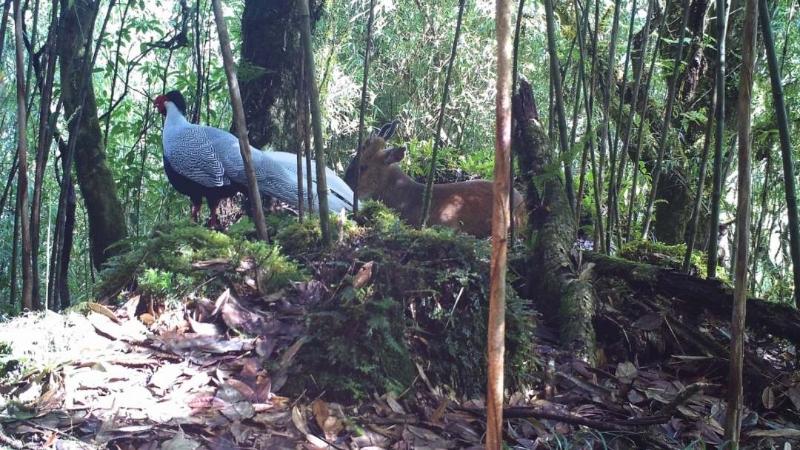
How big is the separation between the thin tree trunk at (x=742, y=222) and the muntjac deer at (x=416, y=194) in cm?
217

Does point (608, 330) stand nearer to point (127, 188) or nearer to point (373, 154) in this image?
point (373, 154)

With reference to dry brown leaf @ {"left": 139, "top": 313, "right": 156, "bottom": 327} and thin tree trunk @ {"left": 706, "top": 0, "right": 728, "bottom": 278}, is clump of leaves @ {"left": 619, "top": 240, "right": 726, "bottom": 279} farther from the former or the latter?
dry brown leaf @ {"left": 139, "top": 313, "right": 156, "bottom": 327}

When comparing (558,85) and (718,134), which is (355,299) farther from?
(718,134)

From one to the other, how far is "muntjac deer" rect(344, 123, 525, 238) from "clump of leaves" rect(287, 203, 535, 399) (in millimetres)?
1456

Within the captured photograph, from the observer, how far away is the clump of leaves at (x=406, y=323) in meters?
2.19

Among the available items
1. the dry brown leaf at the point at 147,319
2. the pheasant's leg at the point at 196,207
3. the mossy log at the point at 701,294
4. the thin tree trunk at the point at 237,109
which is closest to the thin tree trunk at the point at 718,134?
the mossy log at the point at 701,294

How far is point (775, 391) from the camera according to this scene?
7.97 feet

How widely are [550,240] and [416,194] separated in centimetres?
195

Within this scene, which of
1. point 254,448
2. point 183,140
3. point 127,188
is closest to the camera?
point 254,448

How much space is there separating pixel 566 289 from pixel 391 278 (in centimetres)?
85

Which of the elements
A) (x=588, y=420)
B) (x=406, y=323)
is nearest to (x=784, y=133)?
(x=588, y=420)

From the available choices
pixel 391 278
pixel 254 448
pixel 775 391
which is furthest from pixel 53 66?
pixel 775 391

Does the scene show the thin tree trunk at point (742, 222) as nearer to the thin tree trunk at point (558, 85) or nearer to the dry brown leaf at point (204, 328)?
the thin tree trunk at point (558, 85)

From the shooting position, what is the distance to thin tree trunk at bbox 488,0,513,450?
3.79 feet
